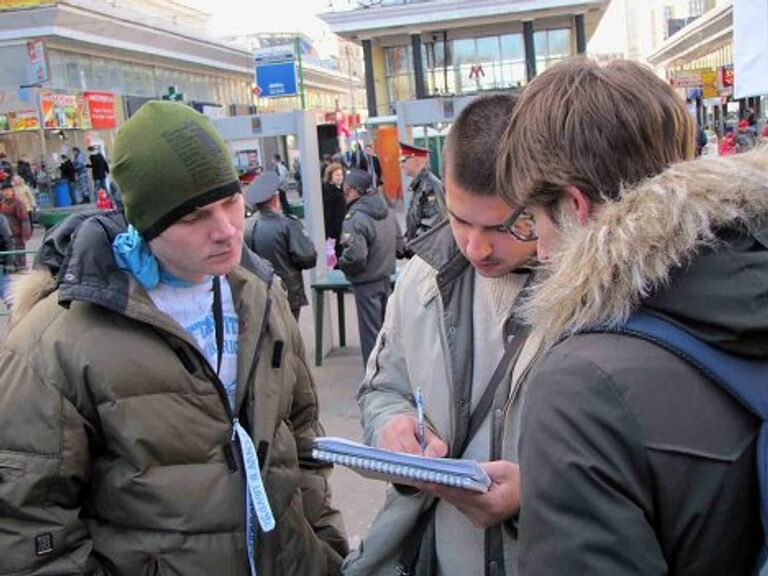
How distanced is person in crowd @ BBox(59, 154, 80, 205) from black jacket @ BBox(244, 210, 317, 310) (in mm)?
23993

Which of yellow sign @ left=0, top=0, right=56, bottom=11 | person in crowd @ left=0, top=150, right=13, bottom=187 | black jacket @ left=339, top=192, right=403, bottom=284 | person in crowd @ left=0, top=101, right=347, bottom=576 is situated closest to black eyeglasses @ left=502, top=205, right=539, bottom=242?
person in crowd @ left=0, top=101, right=347, bottom=576

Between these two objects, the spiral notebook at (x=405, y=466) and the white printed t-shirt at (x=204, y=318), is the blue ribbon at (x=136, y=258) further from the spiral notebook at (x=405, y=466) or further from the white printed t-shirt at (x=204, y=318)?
the spiral notebook at (x=405, y=466)

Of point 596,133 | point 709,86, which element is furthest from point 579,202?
point 709,86

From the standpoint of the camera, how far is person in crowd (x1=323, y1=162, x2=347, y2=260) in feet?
39.6

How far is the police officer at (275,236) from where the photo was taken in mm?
6855

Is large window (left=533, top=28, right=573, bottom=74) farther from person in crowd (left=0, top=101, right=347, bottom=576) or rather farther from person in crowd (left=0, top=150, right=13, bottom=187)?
person in crowd (left=0, top=101, right=347, bottom=576)

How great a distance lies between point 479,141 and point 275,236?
514 centimetres

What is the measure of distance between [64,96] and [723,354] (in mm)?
32889

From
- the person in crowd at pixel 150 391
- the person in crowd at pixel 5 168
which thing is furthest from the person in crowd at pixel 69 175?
the person in crowd at pixel 150 391

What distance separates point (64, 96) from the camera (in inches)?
1201

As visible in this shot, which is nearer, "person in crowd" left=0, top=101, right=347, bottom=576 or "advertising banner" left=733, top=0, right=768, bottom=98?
"person in crowd" left=0, top=101, right=347, bottom=576

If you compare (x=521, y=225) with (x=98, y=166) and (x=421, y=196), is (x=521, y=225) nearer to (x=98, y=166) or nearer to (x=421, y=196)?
(x=421, y=196)

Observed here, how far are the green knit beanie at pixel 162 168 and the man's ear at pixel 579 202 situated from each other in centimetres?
93

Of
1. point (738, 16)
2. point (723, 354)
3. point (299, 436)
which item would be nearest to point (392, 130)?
point (738, 16)
